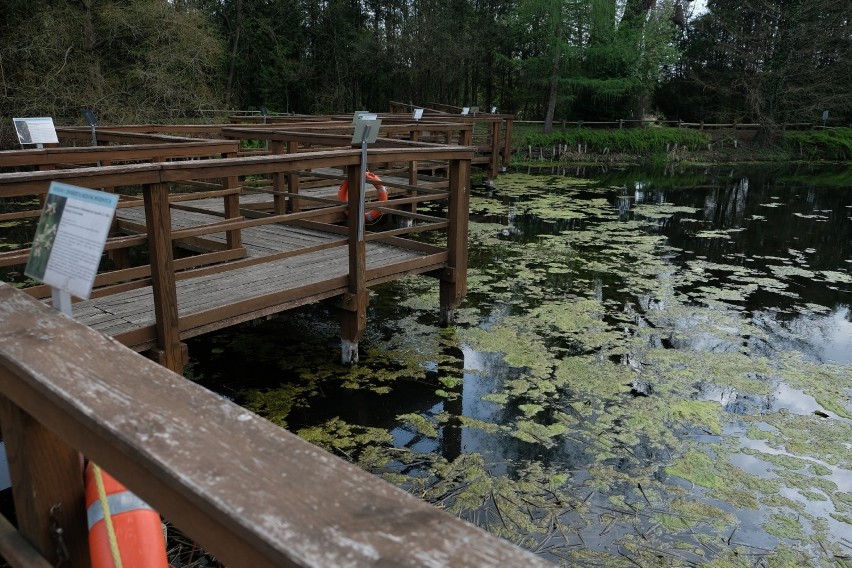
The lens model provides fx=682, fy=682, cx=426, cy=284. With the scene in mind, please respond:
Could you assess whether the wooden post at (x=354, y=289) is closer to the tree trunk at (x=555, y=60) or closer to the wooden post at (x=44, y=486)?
the wooden post at (x=44, y=486)

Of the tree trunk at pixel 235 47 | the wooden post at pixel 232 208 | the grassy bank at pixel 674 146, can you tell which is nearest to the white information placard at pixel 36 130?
the wooden post at pixel 232 208

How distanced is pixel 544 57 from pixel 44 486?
2079 centimetres

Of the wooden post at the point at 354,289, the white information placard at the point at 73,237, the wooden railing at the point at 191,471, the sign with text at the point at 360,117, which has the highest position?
the sign with text at the point at 360,117

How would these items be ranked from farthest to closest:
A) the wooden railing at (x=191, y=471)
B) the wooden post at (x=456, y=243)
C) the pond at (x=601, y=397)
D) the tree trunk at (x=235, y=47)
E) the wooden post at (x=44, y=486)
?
the tree trunk at (x=235, y=47)
the wooden post at (x=456, y=243)
the pond at (x=601, y=397)
the wooden post at (x=44, y=486)
the wooden railing at (x=191, y=471)

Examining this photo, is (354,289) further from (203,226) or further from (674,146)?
(674,146)

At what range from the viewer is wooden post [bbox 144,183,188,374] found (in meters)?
3.20

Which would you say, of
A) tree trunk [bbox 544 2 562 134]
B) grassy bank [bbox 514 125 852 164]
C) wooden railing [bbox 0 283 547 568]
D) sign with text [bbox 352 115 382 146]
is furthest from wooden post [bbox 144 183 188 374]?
tree trunk [bbox 544 2 562 134]

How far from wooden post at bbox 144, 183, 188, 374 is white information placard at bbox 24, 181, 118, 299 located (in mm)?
1833

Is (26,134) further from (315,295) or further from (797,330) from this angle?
(797,330)

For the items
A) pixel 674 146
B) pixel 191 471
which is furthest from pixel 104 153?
pixel 674 146

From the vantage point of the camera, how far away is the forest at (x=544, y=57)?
794 inches

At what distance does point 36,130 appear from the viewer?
179 inches

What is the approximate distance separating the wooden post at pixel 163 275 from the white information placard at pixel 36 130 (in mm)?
1860

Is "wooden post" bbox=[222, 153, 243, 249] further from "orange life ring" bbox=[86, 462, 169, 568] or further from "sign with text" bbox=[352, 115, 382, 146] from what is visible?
"orange life ring" bbox=[86, 462, 169, 568]
